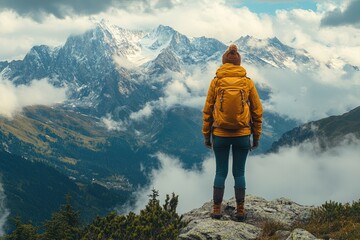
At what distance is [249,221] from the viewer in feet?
58.4

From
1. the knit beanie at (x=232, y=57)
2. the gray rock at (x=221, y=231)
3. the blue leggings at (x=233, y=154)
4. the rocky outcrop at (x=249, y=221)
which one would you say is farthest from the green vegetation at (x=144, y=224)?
the knit beanie at (x=232, y=57)

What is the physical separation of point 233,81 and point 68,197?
43.2 metres

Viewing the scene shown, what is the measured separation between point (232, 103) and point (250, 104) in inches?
48.2

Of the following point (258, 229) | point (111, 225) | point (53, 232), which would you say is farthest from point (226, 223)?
point (53, 232)

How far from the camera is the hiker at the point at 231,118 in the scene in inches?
587

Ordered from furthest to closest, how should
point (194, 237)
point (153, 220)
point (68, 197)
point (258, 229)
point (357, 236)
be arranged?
point (68, 197) < point (153, 220) < point (258, 229) < point (194, 237) < point (357, 236)

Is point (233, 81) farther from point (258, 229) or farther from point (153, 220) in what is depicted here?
point (153, 220)

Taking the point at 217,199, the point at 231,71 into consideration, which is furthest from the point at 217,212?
the point at 231,71

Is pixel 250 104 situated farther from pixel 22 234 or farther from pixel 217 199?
pixel 22 234

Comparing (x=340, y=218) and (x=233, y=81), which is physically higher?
(x=233, y=81)

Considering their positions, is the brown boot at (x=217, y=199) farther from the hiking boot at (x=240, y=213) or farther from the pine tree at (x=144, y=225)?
the pine tree at (x=144, y=225)

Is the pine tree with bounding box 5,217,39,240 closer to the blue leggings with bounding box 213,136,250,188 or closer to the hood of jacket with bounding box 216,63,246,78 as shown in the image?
the blue leggings with bounding box 213,136,250,188

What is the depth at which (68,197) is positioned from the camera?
5350 cm

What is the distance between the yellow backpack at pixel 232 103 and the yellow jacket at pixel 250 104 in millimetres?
190
